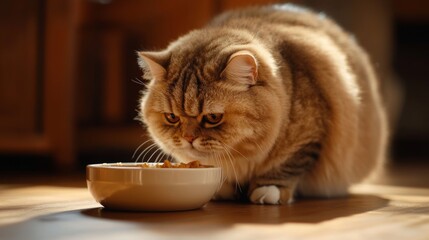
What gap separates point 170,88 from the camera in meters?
1.89

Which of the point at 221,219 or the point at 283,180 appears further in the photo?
the point at 283,180

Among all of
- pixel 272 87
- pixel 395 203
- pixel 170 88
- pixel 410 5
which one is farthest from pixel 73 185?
pixel 410 5

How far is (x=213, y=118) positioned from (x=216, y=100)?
0.06 metres

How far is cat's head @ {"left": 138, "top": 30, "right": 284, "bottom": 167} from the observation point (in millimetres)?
1807

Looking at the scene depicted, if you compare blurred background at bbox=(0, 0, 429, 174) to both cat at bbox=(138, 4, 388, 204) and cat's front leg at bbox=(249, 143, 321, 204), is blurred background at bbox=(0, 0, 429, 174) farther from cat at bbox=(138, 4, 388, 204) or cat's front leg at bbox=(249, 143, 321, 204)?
cat's front leg at bbox=(249, 143, 321, 204)

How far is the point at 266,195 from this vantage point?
1947 millimetres

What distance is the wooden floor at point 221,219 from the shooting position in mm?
1340

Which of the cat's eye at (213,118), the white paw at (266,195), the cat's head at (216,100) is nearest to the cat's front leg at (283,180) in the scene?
the white paw at (266,195)

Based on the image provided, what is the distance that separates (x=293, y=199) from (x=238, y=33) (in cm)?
60

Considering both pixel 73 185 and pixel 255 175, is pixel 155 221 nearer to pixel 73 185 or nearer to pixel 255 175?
pixel 255 175

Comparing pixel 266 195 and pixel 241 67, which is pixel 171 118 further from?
pixel 266 195

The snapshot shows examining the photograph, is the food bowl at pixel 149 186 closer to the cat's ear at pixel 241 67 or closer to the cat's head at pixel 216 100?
the cat's head at pixel 216 100

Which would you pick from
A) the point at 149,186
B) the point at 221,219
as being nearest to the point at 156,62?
the point at 149,186

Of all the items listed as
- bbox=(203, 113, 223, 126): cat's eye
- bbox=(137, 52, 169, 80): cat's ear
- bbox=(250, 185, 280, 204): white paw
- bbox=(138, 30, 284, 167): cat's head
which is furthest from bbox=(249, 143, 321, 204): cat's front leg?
bbox=(137, 52, 169, 80): cat's ear
